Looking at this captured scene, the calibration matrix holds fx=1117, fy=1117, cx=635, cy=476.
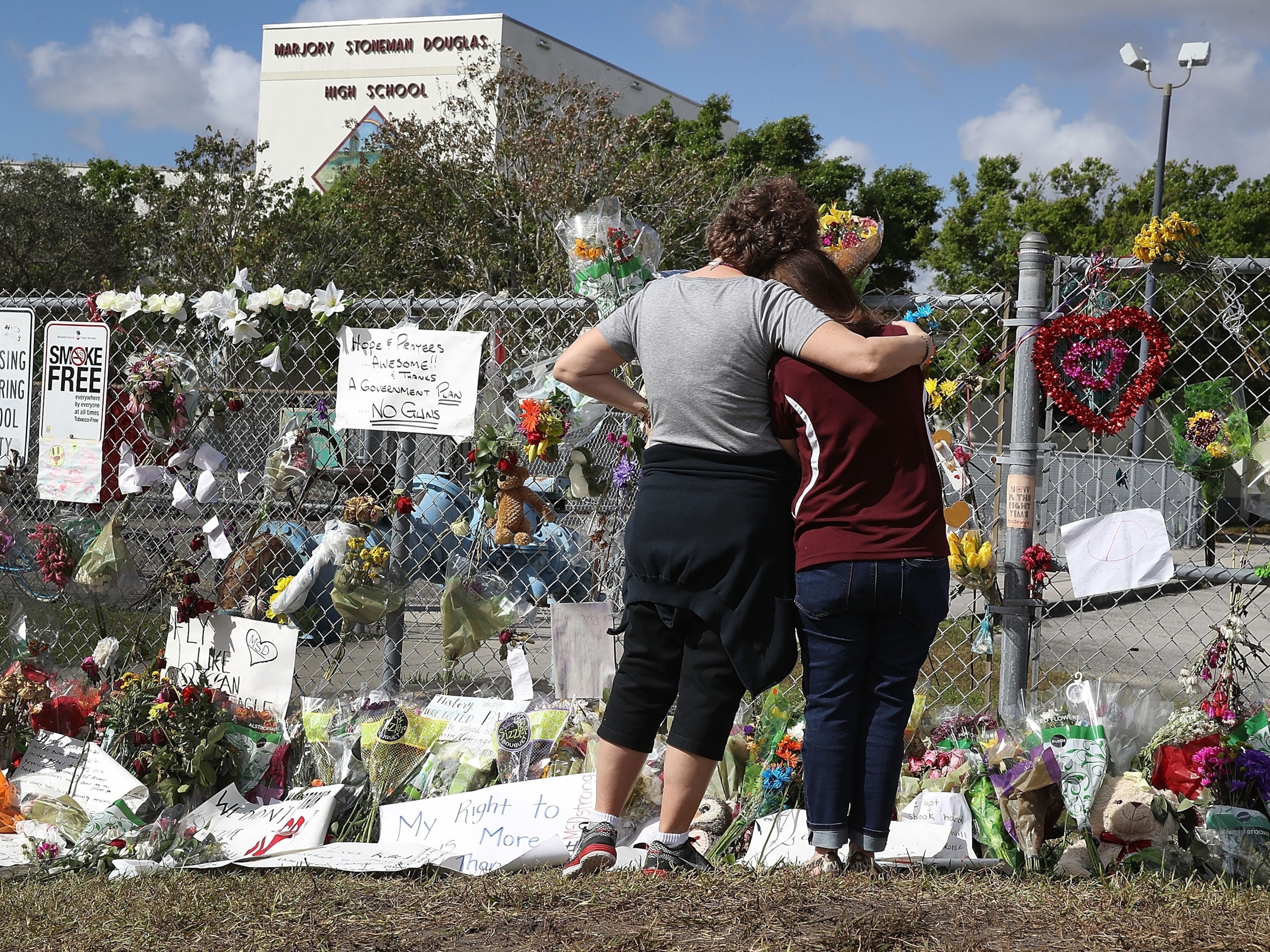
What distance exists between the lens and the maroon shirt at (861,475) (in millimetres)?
2564

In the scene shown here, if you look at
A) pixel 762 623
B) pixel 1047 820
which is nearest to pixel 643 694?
pixel 762 623

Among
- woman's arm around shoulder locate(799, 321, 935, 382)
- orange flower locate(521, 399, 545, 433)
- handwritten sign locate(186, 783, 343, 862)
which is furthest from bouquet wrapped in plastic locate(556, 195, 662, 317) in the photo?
handwritten sign locate(186, 783, 343, 862)

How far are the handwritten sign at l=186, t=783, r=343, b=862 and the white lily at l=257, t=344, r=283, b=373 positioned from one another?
155 centimetres

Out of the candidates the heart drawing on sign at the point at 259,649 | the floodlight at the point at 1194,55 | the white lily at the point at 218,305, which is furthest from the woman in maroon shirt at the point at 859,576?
the floodlight at the point at 1194,55

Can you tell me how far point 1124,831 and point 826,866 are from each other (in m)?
0.85

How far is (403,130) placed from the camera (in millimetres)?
19719

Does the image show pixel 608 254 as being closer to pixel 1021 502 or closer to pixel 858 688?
pixel 1021 502

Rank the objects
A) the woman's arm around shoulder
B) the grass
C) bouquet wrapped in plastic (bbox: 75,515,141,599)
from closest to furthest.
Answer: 1. the grass
2. the woman's arm around shoulder
3. bouquet wrapped in plastic (bbox: 75,515,141,599)

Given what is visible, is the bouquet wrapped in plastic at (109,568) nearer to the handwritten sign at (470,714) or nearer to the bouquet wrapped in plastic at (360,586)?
the bouquet wrapped in plastic at (360,586)

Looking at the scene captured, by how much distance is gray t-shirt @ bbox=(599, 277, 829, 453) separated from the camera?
8.74 ft

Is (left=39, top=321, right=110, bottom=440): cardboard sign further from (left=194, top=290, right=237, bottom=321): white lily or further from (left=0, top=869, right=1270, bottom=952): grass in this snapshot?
(left=0, top=869, right=1270, bottom=952): grass

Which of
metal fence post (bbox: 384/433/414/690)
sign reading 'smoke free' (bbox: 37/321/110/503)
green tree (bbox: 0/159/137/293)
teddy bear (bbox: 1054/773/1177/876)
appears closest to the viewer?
teddy bear (bbox: 1054/773/1177/876)

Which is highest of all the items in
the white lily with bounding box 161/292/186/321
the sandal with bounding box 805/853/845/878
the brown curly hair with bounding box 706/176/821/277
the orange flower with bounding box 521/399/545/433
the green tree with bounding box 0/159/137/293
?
the green tree with bounding box 0/159/137/293

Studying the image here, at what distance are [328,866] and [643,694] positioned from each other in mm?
1015
